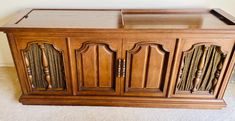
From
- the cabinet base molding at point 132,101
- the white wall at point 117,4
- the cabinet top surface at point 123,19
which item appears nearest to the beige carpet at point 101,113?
the cabinet base molding at point 132,101

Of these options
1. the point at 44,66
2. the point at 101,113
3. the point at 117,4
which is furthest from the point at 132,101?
the point at 117,4

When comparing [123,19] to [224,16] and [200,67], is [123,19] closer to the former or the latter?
[200,67]

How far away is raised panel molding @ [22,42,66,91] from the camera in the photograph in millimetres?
1430

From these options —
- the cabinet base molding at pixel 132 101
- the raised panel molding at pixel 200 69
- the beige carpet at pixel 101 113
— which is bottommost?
the beige carpet at pixel 101 113

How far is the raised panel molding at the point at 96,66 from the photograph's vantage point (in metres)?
1.41

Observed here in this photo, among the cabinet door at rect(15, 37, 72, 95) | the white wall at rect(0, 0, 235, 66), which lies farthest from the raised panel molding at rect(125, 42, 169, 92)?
the white wall at rect(0, 0, 235, 66)

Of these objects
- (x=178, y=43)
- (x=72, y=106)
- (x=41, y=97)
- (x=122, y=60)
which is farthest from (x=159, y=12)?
(x=41, y=97)

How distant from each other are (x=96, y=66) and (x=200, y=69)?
0.77 meters

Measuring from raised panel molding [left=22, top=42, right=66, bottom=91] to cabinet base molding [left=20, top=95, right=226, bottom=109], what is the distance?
0.10m

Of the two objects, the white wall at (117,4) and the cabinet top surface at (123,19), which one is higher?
the white wall at (117,4)

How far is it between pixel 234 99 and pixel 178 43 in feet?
2.77

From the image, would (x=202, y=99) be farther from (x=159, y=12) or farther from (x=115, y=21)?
(x=115, y=21)

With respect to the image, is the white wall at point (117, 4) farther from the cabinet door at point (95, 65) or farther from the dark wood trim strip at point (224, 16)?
the cabinet door at point (95, 65)

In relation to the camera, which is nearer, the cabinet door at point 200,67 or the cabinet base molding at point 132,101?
the cabinet door at point 200,67
